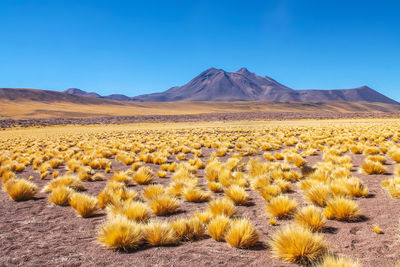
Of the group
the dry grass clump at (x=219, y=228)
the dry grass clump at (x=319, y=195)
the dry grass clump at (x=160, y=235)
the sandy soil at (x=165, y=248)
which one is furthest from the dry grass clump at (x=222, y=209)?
the dry grass clump at (x=319, y=195)

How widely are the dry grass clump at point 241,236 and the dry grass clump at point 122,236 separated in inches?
45.6

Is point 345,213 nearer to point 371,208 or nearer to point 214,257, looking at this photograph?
point 371,208

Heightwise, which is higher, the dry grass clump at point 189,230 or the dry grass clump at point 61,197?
the dry grass clump at point 189,230

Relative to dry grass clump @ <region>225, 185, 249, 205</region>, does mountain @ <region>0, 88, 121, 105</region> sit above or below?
above

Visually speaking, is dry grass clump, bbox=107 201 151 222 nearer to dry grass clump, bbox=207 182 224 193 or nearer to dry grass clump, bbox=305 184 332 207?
dry grass clump, bbox=207 182 224 193

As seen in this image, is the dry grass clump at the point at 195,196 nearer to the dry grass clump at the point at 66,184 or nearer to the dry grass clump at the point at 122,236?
the dry grass clump at the point at 122,236

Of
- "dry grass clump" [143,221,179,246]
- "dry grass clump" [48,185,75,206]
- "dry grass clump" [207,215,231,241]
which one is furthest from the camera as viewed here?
"dry grass clump" [48,185,75,206]

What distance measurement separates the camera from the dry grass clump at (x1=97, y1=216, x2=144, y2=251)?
3.20m

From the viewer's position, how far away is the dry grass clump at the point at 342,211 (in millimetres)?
3842

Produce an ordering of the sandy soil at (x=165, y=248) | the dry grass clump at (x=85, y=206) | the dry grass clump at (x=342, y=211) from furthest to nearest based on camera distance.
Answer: the dry grass clump at (x=85, y=206) < the dry grass clump at (x=342, y=211) < the sandy soil at (x=165, y=248)

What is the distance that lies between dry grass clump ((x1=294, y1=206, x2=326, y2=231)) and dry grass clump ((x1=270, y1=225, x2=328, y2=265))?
0.64m

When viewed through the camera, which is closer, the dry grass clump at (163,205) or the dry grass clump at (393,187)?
the dry grass clump at (163,205)

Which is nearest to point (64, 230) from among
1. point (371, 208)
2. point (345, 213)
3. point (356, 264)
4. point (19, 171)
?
point (356, 264)

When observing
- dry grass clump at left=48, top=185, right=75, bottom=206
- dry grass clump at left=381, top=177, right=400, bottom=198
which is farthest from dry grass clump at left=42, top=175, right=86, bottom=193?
dry grass clump at left=381, top=177, right=400, bottom=198
